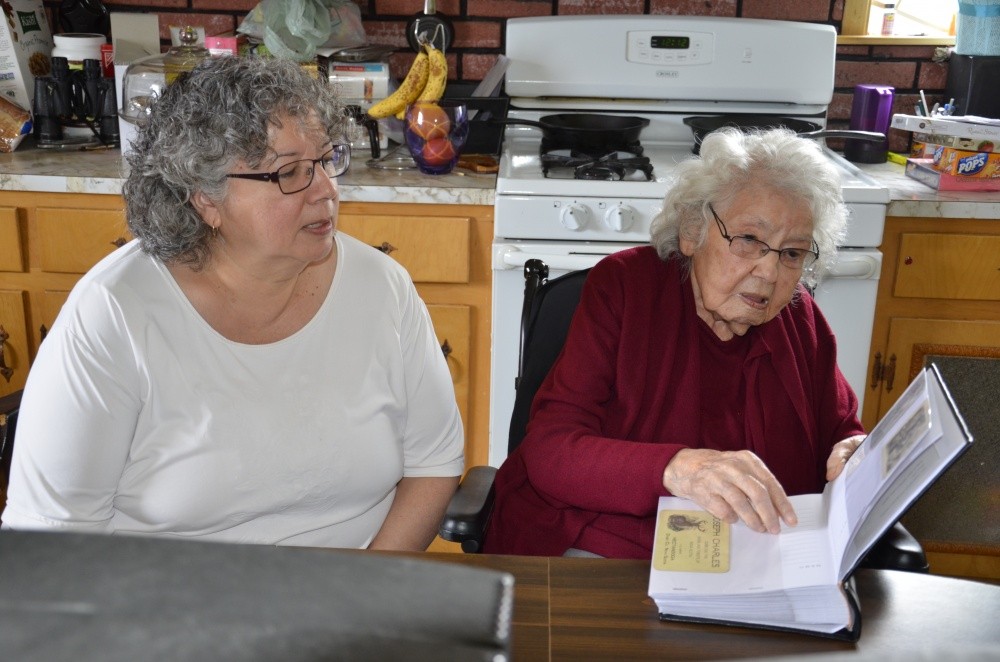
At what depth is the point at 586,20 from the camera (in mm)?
2729

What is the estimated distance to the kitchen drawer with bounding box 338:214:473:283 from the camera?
7.83 feet

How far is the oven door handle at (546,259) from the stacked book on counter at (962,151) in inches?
33.4

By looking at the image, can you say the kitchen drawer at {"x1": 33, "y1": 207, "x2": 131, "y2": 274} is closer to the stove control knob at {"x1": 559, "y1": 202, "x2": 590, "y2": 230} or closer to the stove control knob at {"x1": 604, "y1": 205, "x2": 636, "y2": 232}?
the stove control knob at {"x1": 559, "y1": 202, "x2": 590, "y2": 230}

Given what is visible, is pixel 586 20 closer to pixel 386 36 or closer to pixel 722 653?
pixel 386 36

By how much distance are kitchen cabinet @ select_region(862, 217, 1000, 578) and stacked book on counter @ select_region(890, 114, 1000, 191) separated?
0.37ft

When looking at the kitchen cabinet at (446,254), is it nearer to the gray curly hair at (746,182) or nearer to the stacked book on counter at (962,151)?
the gray curly hair at (746,182)

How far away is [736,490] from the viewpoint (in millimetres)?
1245

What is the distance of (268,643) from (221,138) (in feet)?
3.83

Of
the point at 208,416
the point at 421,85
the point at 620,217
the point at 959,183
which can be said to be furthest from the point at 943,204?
the point at 208,416

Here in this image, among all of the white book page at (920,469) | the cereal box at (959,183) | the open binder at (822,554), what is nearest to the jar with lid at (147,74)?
the cereal box at (959,183)

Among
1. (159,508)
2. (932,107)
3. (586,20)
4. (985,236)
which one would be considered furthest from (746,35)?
(159,508)

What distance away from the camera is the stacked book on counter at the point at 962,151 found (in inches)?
95.1

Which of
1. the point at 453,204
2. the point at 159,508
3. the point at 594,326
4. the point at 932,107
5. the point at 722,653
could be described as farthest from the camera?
the point at 932,107

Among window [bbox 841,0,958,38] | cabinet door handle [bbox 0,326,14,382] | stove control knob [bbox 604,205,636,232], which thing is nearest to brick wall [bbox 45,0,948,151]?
window [bbox 841,0,958,38]
